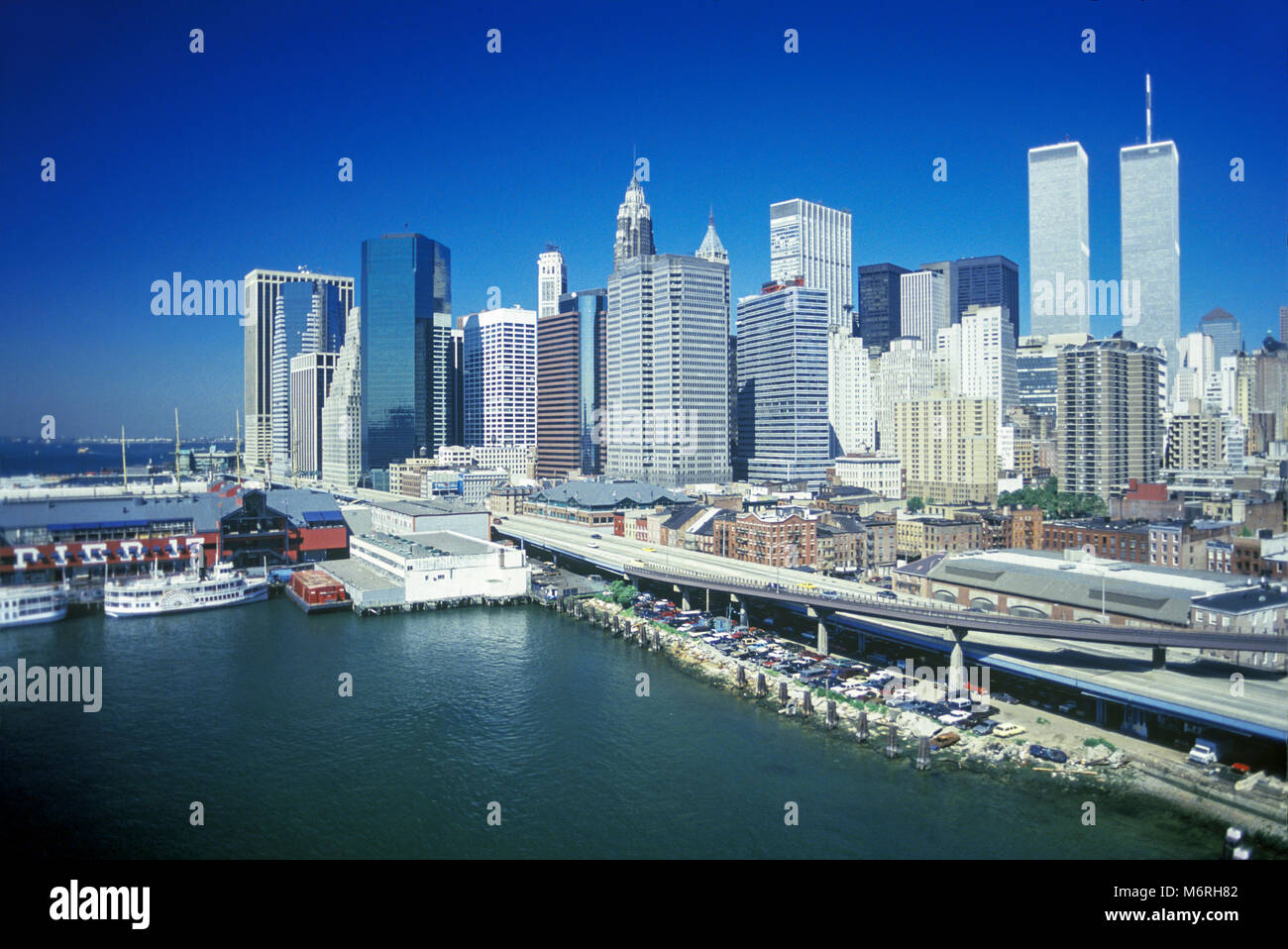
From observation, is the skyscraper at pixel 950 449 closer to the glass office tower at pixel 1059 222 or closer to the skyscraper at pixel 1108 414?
the skyscraper at pixel 1108 414

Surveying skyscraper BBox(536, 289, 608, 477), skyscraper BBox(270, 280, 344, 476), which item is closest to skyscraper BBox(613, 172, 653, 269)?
skyscraper BBox(536, 289, 608, 477)

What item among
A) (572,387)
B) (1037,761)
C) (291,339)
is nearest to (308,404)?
(291,339)

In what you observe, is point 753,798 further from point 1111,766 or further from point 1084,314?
point 1084,314

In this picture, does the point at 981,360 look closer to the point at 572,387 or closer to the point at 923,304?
the point at 923,304

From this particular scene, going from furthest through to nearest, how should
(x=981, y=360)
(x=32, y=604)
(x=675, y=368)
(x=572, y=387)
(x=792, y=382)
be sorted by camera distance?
(x=981, y=360) < (x=572, y=387) < (x=792, y=382) < (x=675, y=368) < (x=32, y=604)

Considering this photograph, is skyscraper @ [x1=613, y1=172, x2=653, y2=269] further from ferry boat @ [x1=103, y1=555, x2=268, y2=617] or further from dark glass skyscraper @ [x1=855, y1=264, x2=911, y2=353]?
ferry boat @ [x1=103, y1=555, x2=268, y2=617]

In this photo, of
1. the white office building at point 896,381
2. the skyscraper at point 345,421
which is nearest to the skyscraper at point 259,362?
the skyscraper at point 345,421
